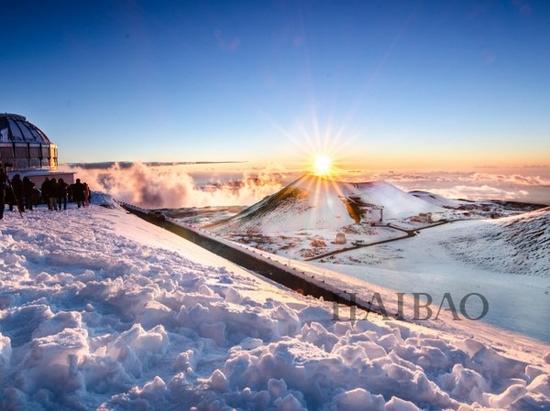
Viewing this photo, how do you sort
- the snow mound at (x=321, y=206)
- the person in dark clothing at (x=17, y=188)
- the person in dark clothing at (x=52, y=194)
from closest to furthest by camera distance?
1. the person in dark clothing at (x=17, y=188)
2. the person in dark clothing at (x=52, y=194)
3. the snow mound at (x=321, y=206)

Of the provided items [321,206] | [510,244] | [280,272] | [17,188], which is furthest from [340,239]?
[17,188]

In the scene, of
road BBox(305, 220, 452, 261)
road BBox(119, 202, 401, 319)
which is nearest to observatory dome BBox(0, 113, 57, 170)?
road BBox(119, 202, 401, 319)

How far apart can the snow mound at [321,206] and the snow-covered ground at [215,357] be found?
79363 millimetres

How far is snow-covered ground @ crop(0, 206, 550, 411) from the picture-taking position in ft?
14.8

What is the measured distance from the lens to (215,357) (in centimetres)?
561

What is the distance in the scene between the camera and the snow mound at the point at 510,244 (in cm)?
4475

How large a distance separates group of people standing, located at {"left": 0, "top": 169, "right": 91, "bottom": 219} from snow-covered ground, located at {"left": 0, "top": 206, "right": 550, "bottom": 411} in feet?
39.7

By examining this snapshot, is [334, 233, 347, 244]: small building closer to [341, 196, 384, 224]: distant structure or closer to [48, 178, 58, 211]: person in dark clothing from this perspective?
[341, 196, 384, 224]: distant structure

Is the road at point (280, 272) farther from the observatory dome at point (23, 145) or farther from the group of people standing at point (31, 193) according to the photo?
the observatory dome at point (23, 145)

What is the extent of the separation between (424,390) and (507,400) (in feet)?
3.98

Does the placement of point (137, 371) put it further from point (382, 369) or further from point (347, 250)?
point (347, 250)

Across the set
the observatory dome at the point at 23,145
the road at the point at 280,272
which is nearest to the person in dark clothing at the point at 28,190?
the road at the point at 280,272

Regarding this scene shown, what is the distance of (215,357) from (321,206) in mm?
102083

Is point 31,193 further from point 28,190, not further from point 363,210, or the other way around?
point 363,210
